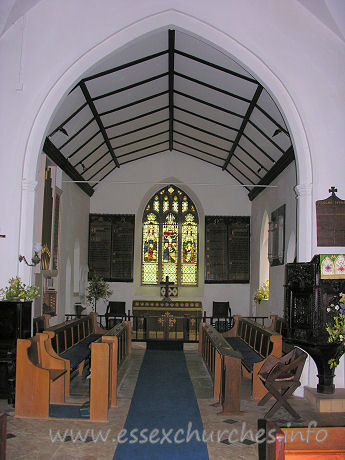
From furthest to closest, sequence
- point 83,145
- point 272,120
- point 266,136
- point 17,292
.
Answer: point 83,145 < point 266,136 < point 272,120 < point 17,292

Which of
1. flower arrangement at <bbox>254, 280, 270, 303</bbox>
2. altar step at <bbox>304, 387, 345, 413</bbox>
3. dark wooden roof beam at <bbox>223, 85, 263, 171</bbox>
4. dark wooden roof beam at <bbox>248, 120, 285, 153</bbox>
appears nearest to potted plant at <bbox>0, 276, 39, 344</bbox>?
altar step at <bbox>304, 387, 345, 413</bbox>

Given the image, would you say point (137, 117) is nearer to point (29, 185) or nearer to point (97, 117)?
point (97, 117)

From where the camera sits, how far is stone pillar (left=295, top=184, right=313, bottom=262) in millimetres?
6625

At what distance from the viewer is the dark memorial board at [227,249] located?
1457 cm

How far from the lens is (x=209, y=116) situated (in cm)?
1124

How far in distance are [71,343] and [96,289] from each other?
230 inches

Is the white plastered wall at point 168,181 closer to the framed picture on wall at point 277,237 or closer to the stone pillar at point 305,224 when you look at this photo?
the framed picture on wall at point 277,237

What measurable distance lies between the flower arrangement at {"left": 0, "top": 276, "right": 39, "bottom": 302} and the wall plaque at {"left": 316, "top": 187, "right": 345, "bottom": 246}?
387 cm

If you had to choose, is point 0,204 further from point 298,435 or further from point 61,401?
point 298,435

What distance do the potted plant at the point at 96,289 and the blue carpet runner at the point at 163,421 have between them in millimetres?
5897

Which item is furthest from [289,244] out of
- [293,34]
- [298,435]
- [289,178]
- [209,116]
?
[298,435]

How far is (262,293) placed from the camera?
12.8 m

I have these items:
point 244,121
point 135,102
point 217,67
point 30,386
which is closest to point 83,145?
point 135,102

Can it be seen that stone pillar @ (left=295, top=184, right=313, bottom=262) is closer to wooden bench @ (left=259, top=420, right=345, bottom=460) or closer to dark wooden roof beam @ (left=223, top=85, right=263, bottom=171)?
dark wooden roof beam @ (left=223, top=85, right=263, bottom=171)
